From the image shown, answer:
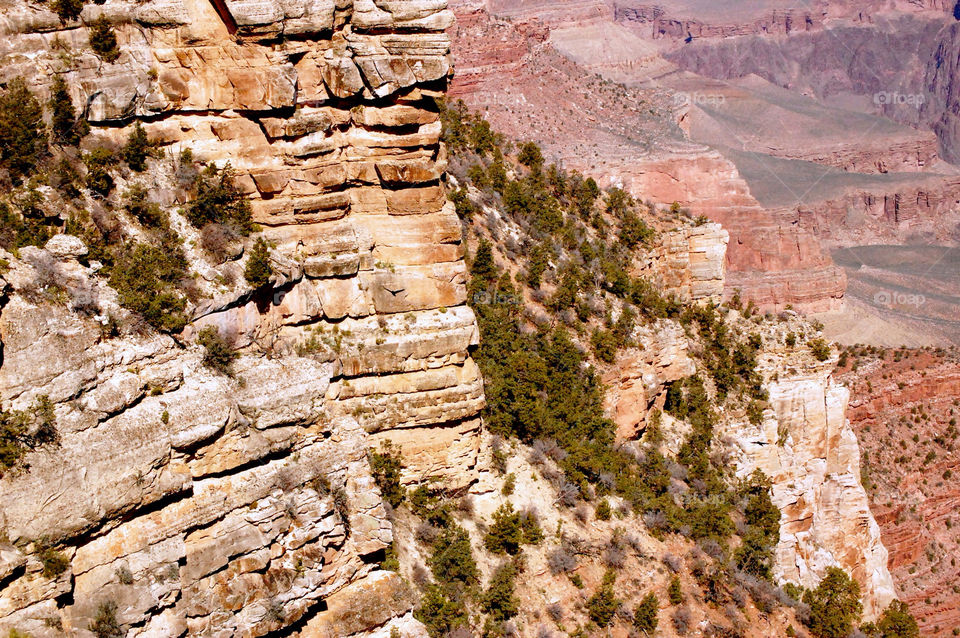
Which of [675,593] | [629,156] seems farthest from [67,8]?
[629,156]

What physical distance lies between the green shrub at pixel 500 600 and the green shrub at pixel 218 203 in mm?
10042

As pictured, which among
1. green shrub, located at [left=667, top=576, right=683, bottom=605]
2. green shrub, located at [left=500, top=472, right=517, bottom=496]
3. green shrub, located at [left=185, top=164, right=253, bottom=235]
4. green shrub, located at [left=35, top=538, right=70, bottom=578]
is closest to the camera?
green shrub, located at [left=35, top=538, right=70, bottom=578]

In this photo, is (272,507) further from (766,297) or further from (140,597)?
(766,297)

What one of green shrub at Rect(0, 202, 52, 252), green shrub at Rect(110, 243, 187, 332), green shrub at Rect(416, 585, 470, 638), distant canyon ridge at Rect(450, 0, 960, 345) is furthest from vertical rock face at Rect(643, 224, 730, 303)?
distant canyon ridge at Rect(450, 0, 960, 345)

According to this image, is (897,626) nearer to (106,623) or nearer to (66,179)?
(106,623)

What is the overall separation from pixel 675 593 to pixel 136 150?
17.6 m

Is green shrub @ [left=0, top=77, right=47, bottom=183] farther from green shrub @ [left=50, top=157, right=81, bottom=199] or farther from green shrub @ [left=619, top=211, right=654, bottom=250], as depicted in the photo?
green shrub @ [left=619, top=211, right=654, bottom=250]

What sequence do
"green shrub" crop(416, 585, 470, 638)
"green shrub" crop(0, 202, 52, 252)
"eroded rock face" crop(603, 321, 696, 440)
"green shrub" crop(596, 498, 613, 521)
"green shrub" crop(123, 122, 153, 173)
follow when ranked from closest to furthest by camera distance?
"green shrub" crop(0, 202, 52, 252)
"green shrub" crop(123, 122, 153, 173)
"green shrub" crop(416, 585, 470, 638)
"green shrub" crop(596, 498, 613, 521)
"eroded rock face" crop(603, 321, 696, 440)

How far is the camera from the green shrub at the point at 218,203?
789 inches

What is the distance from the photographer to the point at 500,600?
2339cm

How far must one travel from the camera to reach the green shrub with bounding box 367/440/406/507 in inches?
901

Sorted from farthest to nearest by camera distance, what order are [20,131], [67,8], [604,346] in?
[604,346], [67,8], [20,131]

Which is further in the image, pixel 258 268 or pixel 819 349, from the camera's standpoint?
pixel 819 349

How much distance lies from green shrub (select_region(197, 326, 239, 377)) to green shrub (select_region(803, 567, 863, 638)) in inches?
801
